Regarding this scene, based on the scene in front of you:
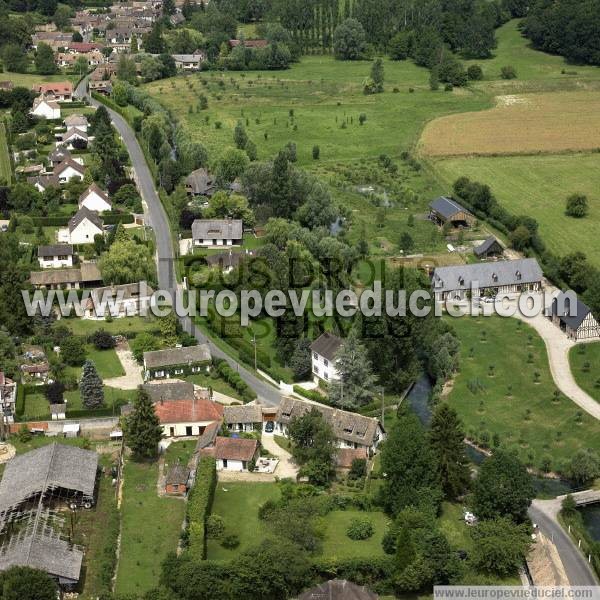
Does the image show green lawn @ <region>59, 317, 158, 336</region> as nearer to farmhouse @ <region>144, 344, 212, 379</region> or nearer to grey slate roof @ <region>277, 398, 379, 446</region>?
farmhouse @ <region>144, 344, 212, 379</region>

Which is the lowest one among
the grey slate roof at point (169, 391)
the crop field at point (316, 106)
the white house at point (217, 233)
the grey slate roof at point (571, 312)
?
the crop field at point (316, 106)

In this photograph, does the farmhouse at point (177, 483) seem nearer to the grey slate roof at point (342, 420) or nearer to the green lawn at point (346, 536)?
the green lawn at point (346, 536)

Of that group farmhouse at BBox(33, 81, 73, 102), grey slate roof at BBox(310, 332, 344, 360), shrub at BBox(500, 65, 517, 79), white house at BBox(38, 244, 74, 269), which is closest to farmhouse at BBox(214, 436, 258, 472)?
grey slate roof at BBox(310, 332, 344, 360)

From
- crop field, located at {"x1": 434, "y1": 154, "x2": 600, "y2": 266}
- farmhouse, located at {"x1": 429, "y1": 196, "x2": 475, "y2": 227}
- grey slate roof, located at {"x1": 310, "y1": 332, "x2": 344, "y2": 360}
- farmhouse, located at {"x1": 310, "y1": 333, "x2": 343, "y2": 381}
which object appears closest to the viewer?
farmhouse, located at {"x1": 310, "y1": 333, "x2": 343, "y2": 381}

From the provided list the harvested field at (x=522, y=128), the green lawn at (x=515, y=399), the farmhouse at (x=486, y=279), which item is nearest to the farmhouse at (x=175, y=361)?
the green lawn at (x=515, y=399)

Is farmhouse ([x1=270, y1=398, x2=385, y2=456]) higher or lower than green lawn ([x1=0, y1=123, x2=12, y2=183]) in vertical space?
higher

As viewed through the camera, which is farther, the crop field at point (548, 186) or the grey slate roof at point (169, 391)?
the crop field at point (548, 186)
